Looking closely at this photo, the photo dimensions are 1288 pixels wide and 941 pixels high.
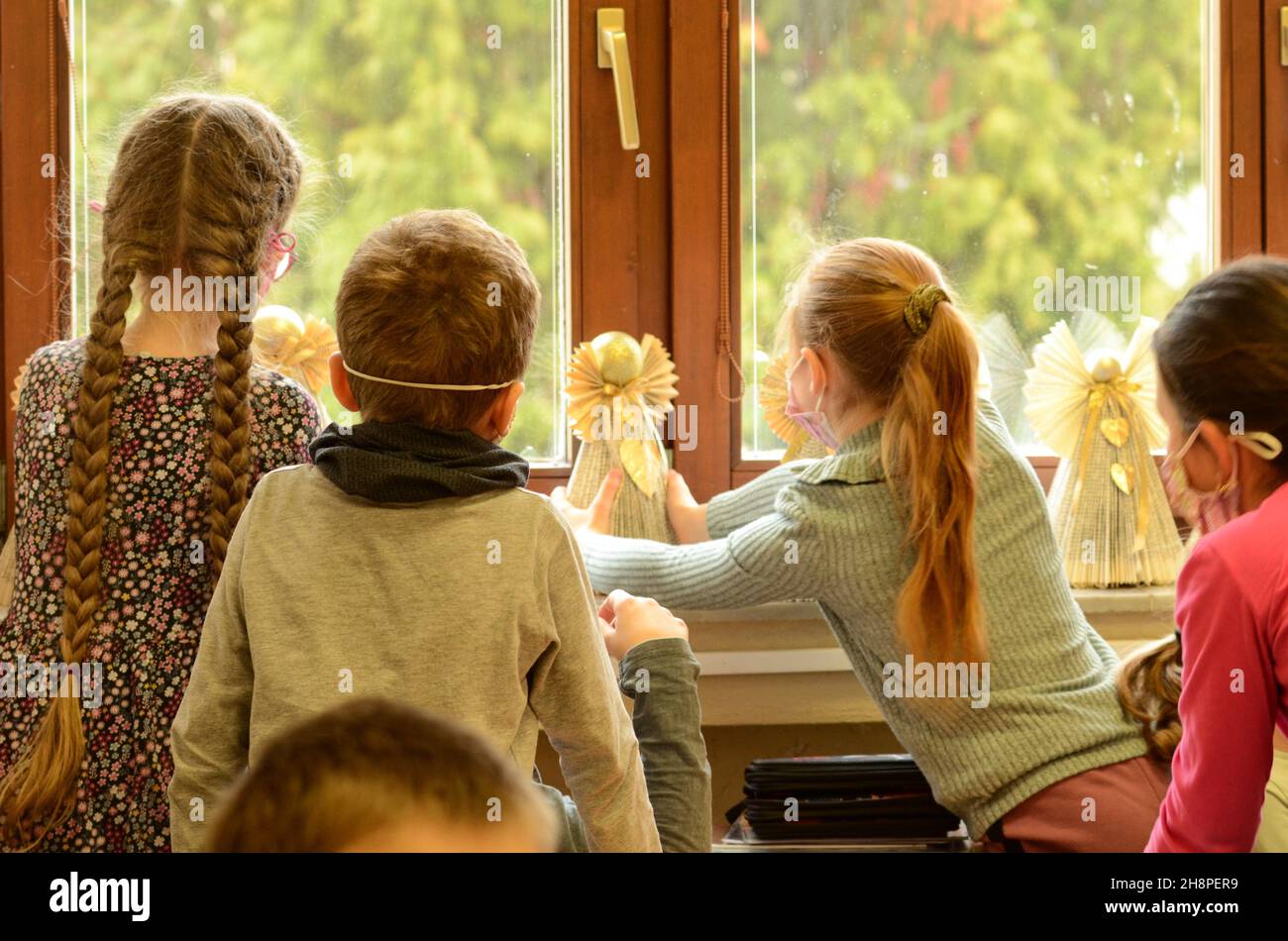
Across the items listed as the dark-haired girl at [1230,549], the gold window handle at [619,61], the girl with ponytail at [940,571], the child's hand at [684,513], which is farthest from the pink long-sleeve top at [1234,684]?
the gold window handle at [619,61]

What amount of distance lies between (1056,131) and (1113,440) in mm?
486

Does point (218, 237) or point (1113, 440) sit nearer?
point (218, 237)

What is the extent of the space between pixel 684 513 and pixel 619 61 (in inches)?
24.4

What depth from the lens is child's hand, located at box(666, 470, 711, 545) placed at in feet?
6.01

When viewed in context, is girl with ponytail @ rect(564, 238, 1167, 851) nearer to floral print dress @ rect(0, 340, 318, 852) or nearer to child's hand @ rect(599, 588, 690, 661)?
child's hand @ rect(599, 588, 690, 661)

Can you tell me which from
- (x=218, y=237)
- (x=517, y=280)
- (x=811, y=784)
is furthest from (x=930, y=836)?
(x=218, y=237)

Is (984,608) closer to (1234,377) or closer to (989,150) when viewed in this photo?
(1234,377)

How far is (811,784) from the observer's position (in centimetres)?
160

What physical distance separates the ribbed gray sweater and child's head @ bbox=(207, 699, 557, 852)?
869mm

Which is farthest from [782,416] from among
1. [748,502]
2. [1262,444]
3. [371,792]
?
[371,792]

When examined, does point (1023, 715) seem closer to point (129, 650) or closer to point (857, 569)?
point (857, 569)

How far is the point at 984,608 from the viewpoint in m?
1.46
